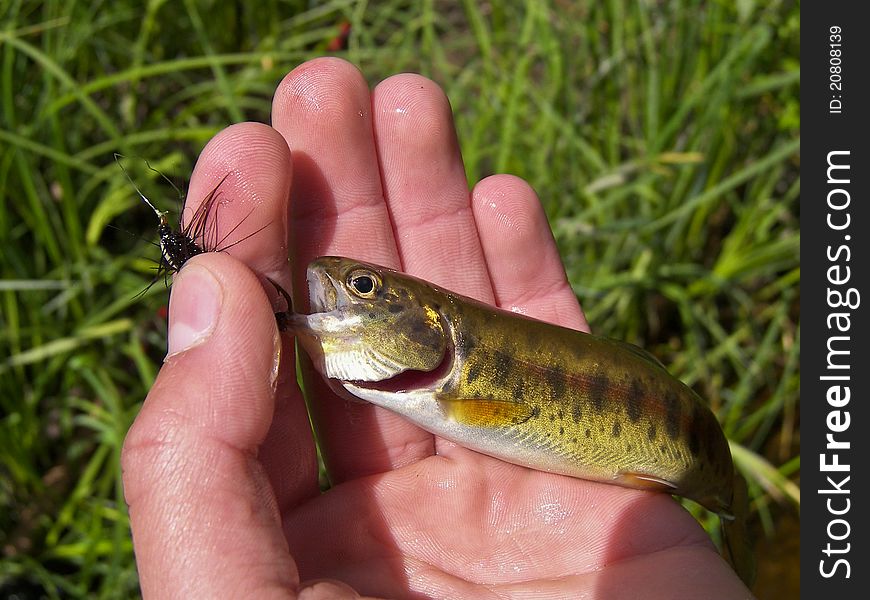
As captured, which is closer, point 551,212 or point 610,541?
point 610,541

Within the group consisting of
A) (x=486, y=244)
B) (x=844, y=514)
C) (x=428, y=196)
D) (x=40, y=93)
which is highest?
(x=40, y=93)

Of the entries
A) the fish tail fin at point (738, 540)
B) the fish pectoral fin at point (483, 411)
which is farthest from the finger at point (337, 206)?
the fish tail fin at point (738, 540)

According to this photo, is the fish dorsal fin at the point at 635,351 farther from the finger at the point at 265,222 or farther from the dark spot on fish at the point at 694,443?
the finger at the point at 265,222

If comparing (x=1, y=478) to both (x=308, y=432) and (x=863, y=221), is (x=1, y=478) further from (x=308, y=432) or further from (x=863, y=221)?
(x=863, y=221)

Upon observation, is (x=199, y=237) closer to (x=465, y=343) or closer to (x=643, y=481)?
(x=465, y=343)

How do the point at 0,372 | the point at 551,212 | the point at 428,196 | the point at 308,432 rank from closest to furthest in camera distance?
the point at 308,432
the point at 428,196
the point at 0,372
the point at 551,212

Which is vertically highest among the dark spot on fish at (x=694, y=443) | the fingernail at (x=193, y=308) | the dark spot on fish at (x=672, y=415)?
the fingernail at (x=193, y=308)

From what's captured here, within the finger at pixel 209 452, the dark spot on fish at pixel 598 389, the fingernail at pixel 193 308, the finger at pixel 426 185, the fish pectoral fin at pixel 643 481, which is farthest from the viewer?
the finger at pixel 426 185

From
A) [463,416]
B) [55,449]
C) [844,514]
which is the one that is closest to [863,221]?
[844,514]
